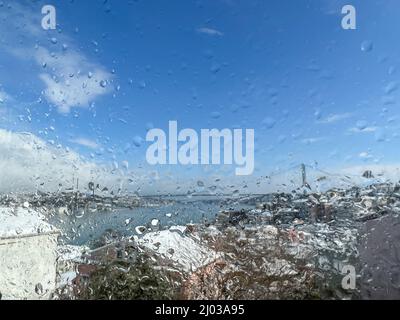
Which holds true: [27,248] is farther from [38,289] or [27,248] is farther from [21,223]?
[38,289]

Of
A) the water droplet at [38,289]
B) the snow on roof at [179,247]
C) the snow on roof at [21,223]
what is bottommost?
the water droplet at [38,289]

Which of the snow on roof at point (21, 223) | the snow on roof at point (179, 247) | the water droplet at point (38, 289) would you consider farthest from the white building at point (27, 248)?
the snow on roof at point (179, 247)

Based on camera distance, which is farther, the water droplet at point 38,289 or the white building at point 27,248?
the white building at point 27,248

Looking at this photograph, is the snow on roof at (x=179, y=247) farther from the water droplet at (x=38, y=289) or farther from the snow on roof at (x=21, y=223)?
the water droplet at (x=38, y=289)

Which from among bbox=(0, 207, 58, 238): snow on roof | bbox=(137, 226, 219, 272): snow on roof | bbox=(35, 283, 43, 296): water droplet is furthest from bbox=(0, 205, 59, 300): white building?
bbox=(137, 226, 219, 272): snow on roof

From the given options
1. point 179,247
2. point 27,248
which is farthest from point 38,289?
point 179,247
